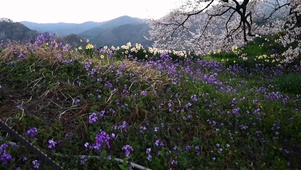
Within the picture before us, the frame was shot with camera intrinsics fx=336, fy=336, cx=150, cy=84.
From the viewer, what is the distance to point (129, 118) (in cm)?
511

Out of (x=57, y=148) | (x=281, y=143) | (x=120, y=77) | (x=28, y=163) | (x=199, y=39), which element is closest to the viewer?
(x=28, y=163)

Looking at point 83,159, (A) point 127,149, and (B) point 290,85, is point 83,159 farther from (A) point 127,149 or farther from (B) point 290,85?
(B) point 290,85

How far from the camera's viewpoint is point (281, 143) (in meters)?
5.54

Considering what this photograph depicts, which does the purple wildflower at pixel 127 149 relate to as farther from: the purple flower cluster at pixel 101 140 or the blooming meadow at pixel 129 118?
the purple flower cluster at pixel 101 140

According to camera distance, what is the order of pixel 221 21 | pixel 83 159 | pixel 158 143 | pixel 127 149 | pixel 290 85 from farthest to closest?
pixel 221 21 < pixel 290 85 < pixel 158 143 < pixel 127 149 < pixel 83 159

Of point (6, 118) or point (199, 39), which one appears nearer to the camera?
point (6, 118)

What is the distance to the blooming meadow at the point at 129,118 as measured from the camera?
425cm

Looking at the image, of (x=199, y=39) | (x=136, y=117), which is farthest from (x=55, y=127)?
(x=199, y=39)

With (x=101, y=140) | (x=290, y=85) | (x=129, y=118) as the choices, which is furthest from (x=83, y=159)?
(x=290, y=85)

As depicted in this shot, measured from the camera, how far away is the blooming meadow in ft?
13.9

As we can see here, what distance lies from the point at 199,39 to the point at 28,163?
1913 centimetres

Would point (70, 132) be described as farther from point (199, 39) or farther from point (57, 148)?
point (199, 39)

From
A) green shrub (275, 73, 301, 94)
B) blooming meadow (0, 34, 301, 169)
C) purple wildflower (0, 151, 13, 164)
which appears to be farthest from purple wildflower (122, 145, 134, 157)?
green shrub (275, 73, 301, 94)

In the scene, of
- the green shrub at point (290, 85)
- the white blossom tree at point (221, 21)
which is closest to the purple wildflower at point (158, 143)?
the green shrub at point (290, 85)
